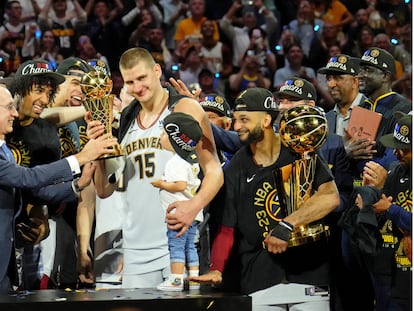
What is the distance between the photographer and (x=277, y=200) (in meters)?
5.48

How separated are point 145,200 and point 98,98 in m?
0.72

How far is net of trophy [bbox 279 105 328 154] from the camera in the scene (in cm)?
517

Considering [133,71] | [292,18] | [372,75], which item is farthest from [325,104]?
[133,71]

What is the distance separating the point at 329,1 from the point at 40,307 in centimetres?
954

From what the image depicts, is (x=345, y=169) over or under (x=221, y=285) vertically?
over

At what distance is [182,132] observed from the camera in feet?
16.7

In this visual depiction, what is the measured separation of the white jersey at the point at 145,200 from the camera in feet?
18.7

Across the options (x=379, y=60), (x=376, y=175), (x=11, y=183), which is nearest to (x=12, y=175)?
(x=11, y=183)

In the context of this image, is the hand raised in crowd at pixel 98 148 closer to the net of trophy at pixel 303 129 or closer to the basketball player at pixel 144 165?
the basketball player at pixel 144 165

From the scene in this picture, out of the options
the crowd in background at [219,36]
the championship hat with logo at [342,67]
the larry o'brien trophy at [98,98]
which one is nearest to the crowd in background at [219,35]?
the crowd in background at [219,36]

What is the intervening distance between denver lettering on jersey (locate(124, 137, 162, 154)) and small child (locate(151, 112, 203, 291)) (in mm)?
115

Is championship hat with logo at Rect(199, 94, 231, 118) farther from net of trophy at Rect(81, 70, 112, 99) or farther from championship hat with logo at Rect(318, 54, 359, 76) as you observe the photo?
net of trophy at Rect(81, 70, 112, 99)

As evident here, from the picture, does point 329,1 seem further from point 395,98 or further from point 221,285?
point 221,285

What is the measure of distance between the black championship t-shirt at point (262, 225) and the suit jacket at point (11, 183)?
3.13 ft
